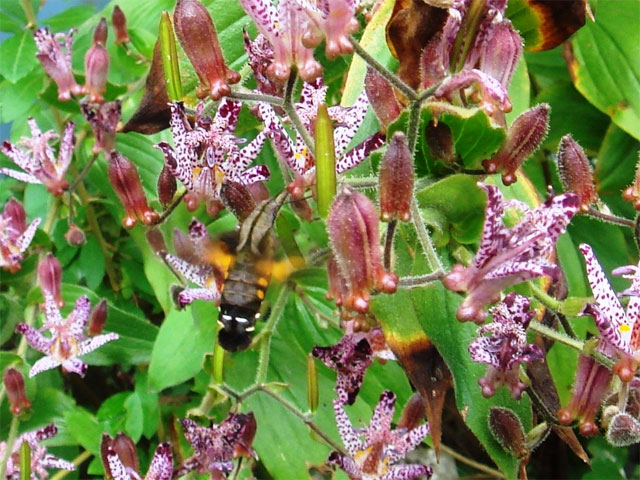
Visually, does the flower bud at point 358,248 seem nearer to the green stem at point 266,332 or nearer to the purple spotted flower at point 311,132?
the purple spotted flower at point 311,132

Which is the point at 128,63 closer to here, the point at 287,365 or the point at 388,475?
the point at 287,365

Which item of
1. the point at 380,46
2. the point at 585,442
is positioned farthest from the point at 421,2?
the point at 585,442

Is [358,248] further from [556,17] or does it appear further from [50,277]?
[50,277]

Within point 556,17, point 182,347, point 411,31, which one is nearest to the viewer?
point 411,31

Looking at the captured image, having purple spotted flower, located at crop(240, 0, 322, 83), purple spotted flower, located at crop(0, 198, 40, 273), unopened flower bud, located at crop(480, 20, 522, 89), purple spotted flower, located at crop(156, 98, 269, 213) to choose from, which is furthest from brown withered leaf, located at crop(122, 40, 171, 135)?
purple spotted flower, located at crop(0, 198, 40, 273)

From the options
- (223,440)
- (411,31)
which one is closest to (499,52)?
(411,31)
